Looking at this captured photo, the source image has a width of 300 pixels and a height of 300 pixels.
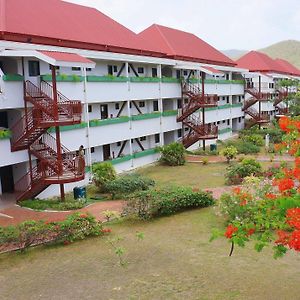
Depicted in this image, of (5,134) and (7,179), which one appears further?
(7,179)

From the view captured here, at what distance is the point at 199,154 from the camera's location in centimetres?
3791

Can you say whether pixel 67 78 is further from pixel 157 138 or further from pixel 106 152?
pixel 157 138

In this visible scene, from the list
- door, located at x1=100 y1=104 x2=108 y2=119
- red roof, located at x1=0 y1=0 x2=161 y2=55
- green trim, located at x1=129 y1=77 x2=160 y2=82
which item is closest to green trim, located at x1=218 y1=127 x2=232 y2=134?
green trim, located at x1=129 y1=77 x2=160 y2=82

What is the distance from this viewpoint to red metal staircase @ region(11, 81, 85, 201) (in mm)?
20516

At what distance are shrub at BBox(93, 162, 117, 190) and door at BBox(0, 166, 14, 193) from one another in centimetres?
449

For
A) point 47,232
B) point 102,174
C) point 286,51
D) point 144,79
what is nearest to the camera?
point 47,232

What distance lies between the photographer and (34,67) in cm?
2277

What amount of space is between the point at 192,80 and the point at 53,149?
19.1 metres

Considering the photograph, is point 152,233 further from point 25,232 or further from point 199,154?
point 199,154

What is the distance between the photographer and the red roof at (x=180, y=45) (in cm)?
3972

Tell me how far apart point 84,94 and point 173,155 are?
9.75 metres

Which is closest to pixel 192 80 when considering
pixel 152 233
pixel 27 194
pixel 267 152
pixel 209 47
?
pixel 267 152

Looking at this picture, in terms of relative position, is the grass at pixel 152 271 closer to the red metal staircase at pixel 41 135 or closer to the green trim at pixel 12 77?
the red metal staircase at pixel 41 135

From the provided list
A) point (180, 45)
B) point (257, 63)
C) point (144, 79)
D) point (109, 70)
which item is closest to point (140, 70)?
point (144, 79)
